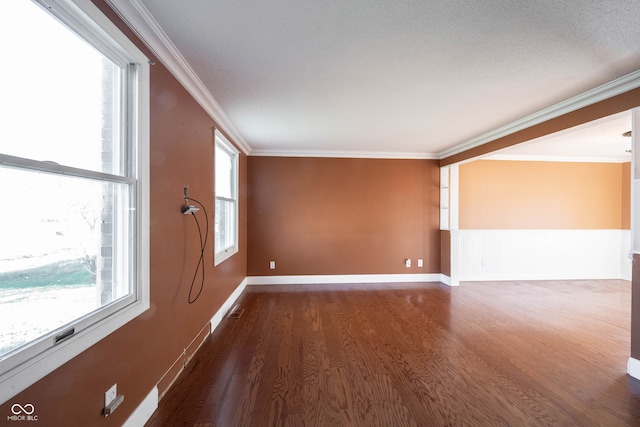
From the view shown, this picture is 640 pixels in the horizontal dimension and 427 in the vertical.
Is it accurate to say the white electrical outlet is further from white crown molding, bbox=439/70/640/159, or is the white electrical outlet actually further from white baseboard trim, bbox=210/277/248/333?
white crown molding, bbox=439/70/640/159

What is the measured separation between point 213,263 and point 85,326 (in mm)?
1673

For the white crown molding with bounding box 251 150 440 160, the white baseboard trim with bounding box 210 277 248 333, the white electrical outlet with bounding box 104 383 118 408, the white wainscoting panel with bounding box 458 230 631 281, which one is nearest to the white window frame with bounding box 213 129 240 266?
the white baseboard trim with bounding box 210 277 248 333

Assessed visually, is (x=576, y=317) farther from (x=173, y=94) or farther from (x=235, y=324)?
(x=173, y=94)

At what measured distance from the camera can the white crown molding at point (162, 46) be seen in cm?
136

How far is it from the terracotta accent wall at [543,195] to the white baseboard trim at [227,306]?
4.12 metres

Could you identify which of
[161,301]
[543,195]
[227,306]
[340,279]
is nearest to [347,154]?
[340,279]

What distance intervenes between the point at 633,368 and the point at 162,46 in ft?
13.8

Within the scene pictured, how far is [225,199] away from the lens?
11.2ft

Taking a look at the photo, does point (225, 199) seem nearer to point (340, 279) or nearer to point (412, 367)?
point (340, 279)

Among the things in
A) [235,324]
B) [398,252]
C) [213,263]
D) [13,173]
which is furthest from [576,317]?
[13,173]

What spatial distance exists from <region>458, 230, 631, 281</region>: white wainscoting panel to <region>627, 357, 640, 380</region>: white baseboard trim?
107 inches

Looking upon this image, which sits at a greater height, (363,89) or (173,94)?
(363,89)

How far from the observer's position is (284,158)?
15.5 ft

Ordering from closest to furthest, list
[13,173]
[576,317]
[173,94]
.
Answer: [13,173]
[173,94]
[576,317]
